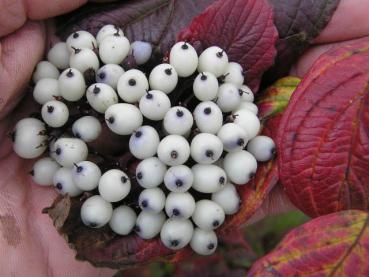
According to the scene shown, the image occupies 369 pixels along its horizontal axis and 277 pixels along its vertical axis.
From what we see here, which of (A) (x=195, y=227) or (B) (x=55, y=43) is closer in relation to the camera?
(A) (x=195, y=227)

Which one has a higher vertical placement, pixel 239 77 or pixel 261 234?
pixel 239 77

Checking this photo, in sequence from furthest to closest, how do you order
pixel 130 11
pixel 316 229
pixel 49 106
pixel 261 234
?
pixel 261 234
pixel 130 11
pixel 49 106
pixel 316 229

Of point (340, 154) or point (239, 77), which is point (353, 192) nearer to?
point (340, 154)

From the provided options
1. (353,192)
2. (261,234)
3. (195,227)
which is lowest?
(261,234)

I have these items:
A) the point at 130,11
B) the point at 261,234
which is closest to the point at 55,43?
the point at 130,11

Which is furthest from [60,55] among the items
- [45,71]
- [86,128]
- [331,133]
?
[331,133]

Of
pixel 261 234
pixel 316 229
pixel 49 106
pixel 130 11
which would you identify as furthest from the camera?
pixel 261 234

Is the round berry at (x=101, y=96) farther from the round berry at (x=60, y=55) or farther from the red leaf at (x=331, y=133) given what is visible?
the red leaf at (x=331, y=133)

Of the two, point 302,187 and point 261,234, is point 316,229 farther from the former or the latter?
point 261,234
